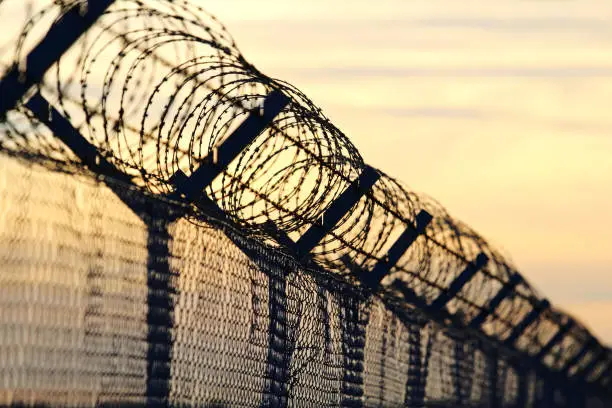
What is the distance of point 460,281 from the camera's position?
1538cm

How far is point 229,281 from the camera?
779cm

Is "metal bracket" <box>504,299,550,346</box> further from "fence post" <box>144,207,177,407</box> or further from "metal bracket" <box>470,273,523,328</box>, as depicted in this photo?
"fence post" <box>144,207,177,407</box>

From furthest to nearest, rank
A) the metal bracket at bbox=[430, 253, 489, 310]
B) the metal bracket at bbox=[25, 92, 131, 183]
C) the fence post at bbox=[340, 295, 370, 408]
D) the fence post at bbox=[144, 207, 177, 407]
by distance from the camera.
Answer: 1. the metal bracket at bbox=[430, 253, 489, 310]
2. the fence post at bbox=[340, 295, 370, 408]
3. the metal bracket at bbox=[25, 92, 131, 183]
4. the fence post at bbox=[144, 207, 177, 407]

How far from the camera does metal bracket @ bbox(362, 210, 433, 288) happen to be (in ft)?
38.4

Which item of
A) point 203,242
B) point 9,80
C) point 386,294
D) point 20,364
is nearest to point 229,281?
point 203,242

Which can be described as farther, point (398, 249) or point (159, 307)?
point (398, 249)

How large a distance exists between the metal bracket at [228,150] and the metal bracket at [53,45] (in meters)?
1.02

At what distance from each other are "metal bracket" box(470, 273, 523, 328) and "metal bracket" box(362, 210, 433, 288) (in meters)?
4.83

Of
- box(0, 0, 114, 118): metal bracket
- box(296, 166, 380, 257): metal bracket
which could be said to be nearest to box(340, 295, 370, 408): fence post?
box(296, 166, 380, 257): metal bracket

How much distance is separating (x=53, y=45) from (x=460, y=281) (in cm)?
900

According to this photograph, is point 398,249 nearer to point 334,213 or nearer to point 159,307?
point 334,213

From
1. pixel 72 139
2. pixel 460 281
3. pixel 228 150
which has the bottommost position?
pixel 72 139

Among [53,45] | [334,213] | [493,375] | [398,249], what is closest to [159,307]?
[53,45]

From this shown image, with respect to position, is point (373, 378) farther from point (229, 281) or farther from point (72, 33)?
point (72, 33)
